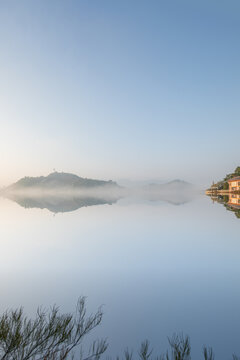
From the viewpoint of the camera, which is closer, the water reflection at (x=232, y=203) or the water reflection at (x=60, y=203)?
the water reflection at (x=232, y=203)

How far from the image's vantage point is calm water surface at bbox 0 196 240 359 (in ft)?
19.6

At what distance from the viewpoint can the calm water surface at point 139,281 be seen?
5.98m

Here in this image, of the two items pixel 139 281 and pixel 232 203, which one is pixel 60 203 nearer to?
pixel 232 203

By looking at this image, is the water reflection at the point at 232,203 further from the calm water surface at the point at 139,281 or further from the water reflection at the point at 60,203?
the water reflection at the point at 60,203

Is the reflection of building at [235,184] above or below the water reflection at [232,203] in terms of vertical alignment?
above

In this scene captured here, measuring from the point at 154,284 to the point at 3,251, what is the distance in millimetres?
8892

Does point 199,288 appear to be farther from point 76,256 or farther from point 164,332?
point 76,256

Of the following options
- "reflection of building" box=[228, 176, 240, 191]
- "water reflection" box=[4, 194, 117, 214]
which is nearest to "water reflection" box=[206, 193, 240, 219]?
"reflection of building" box=[228, 176, 240, 191]

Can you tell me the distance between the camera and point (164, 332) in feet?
19.2

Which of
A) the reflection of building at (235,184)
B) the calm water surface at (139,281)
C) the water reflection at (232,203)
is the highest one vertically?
the reflection of building at (235,184)

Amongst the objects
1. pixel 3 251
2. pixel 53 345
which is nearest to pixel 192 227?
pixel 3 251

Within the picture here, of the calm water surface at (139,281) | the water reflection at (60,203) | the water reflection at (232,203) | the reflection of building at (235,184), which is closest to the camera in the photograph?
the calm water surface at (139,281)

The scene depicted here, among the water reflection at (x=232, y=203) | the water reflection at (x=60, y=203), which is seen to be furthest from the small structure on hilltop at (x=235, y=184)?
the water reflection at (x=60, y=203)

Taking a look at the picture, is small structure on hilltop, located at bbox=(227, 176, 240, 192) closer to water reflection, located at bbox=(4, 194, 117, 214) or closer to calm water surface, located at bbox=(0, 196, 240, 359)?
water reflection, located at bbox=(4, 194, 117, 214)
